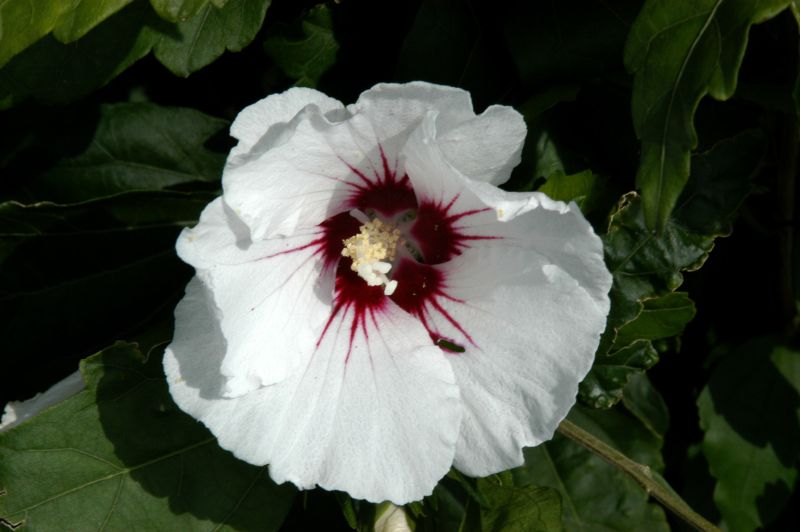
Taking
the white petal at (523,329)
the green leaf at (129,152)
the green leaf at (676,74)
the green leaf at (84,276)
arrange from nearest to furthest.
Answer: the green leaf at (676,74), the white petal at (523,329), the green leaf at (84,276), the green leaf at (129,152)

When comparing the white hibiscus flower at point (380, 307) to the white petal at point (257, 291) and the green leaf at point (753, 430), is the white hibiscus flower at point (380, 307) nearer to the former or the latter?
the white petal at point (257, 291)

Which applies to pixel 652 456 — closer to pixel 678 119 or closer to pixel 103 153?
pixel 678 119

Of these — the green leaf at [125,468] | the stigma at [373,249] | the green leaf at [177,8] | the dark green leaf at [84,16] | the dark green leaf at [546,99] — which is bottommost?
the green leaf at [125,468]

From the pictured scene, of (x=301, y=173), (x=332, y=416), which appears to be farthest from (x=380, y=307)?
(x=301, y=173)

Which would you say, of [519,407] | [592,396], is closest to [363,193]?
[519,407]

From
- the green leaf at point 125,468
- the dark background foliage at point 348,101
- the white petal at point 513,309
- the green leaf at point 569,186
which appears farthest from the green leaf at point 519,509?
the green leaf at point 569,186
